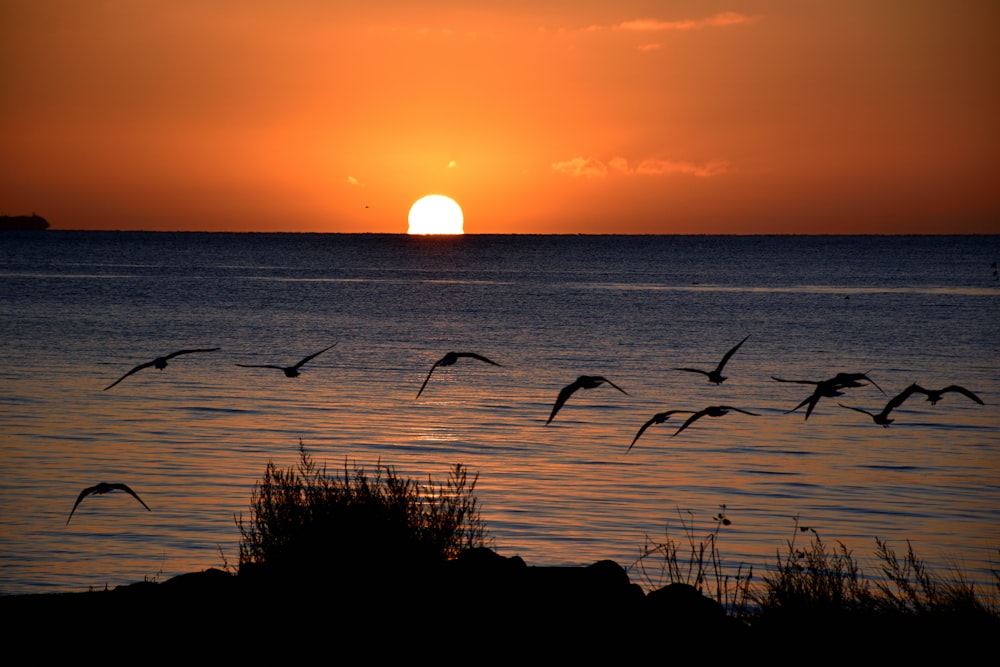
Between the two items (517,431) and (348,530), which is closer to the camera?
(348,530)

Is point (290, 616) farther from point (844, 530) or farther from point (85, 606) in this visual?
point (844, 530)

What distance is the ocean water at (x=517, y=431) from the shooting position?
15383mm

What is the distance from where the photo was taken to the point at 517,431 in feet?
82.0

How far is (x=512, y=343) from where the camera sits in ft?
171

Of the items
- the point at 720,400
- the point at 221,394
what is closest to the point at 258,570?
the point at 221,394

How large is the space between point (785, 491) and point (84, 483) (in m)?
11.3

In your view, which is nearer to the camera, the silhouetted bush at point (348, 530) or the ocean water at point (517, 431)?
the silhouetted bush at point (348, 530)

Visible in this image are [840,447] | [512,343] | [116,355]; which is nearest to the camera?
[840,447]

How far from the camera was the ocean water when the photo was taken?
606 inches

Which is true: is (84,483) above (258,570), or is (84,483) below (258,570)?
below

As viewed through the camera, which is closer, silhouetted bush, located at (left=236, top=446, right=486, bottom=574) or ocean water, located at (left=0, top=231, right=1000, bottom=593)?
silhouetted bush, located at (left=236, top=446, right=486, bottom=574)

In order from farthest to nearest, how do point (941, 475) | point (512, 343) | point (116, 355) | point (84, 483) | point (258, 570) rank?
1. point (512, 343)
2. point (116, 355)
3. point (941, 475)
4. point (84, 483)
5. point (258, 570)

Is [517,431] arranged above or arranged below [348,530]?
below

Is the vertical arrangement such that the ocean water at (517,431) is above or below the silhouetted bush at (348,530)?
below
